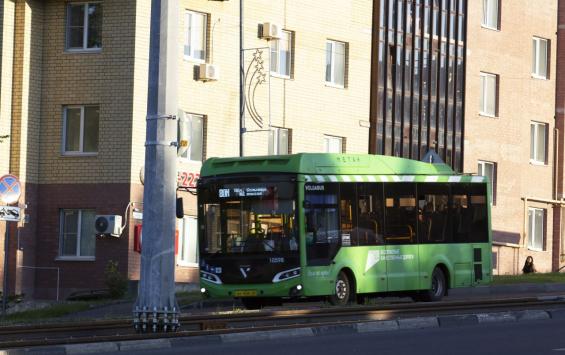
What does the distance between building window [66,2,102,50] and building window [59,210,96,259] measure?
4.22 m

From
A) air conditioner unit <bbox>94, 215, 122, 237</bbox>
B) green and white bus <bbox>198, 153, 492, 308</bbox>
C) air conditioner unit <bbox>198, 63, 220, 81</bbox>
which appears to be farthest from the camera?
air conditioner unit <bbox>198, 63, 220, 81</bbox>

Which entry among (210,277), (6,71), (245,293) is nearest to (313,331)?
(245,293)

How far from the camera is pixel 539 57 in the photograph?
52125 millimetres

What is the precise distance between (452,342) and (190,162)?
20.7 meters

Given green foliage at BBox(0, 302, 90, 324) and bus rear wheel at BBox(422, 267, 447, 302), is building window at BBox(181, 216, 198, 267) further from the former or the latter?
bus rear wheel at BBox(422, 267, 447, 302)

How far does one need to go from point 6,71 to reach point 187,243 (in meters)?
6.35

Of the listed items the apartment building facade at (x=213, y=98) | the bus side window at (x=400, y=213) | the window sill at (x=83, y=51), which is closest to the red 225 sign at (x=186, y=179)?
the apartment building facade at (x=213, y=98)

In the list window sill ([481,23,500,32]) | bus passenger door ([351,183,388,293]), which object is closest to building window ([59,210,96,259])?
bus passenger door ([351,183,388,293])

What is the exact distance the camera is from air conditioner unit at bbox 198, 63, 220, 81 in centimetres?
3791

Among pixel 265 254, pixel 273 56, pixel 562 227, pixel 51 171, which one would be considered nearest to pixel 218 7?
pixel 273 56

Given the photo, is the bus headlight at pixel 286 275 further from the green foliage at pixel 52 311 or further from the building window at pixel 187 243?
the building window at pixel 187 243

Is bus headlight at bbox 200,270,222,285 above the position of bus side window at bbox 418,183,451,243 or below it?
below

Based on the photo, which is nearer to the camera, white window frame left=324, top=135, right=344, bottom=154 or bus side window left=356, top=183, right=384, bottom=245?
bus side window left=356, top=183, right=384, bottom=245

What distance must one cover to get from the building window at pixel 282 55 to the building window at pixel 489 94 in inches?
398
